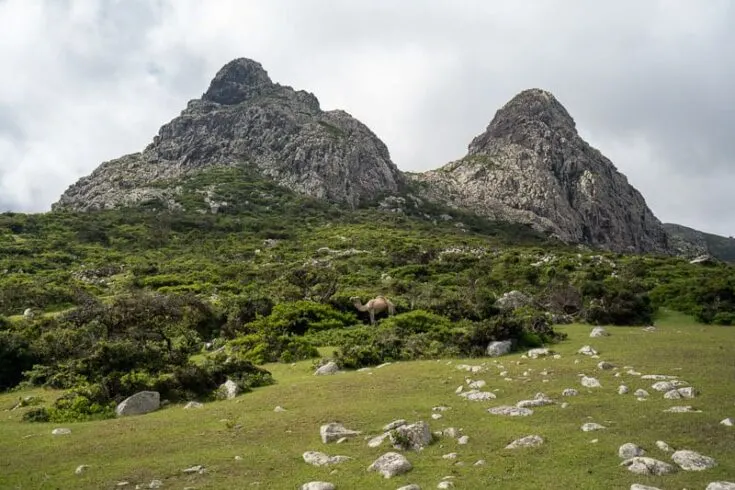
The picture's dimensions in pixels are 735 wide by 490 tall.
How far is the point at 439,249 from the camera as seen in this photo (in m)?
91.2

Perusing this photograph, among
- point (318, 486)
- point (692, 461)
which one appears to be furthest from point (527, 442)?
point (318, 486)

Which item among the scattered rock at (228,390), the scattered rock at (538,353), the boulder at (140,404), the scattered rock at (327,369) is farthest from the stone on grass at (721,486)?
the boulder at (140,404)

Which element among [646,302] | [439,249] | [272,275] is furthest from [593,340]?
[439,249]

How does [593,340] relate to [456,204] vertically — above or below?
below

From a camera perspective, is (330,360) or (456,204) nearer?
(330,360)

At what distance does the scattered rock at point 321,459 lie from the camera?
41.9 feet

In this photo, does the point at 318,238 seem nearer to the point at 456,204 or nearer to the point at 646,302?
the point at 646,302

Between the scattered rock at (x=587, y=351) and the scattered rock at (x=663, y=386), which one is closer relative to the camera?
the scattered rock at (x=663, y=386)

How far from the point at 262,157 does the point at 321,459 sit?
171 metres

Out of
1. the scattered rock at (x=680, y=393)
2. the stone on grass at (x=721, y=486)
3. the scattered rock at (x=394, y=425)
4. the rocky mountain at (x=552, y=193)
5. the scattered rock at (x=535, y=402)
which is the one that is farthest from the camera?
the rocky mountain at (x=552, y=193)

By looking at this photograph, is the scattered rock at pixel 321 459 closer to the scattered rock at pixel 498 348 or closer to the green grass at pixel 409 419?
the green grass at pixel 409 419

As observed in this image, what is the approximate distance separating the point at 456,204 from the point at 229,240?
314 feet

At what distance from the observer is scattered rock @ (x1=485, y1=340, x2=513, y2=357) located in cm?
2667

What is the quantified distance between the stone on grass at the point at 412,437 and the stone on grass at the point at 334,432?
58.0 inches
